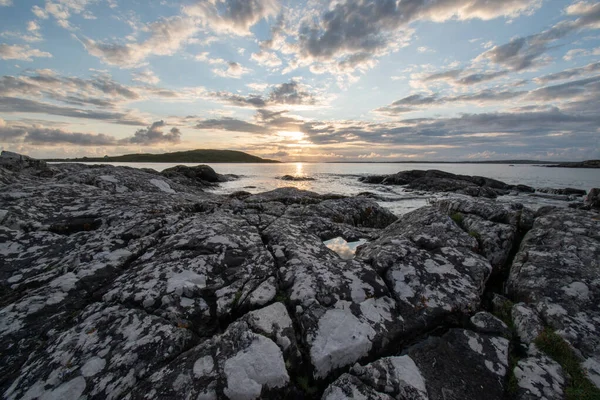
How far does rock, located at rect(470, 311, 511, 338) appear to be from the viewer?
4.73 metres

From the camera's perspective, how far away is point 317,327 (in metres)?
4.48

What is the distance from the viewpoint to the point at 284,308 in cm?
483

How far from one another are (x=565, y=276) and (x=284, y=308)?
6315mm

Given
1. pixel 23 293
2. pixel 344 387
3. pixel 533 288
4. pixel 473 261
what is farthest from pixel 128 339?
pixel 533 288

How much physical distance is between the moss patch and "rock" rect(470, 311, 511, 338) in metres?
0.46

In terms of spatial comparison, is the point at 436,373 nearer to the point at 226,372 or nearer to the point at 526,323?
the point at 526,323

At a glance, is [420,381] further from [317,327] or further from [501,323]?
[501,323]

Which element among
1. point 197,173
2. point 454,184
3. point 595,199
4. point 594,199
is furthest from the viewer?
point 197,173

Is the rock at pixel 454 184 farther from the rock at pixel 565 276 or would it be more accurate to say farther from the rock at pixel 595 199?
the rock at pixel 565 276

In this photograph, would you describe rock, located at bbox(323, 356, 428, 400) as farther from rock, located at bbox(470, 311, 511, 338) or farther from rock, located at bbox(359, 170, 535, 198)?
rock, located at bbox(359, 170, 535, 198)

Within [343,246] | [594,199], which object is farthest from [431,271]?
[594,199]

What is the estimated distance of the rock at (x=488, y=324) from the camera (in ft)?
15.5

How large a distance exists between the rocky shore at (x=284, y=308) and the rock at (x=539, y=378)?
2cm

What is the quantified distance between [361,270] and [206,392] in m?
3.79
